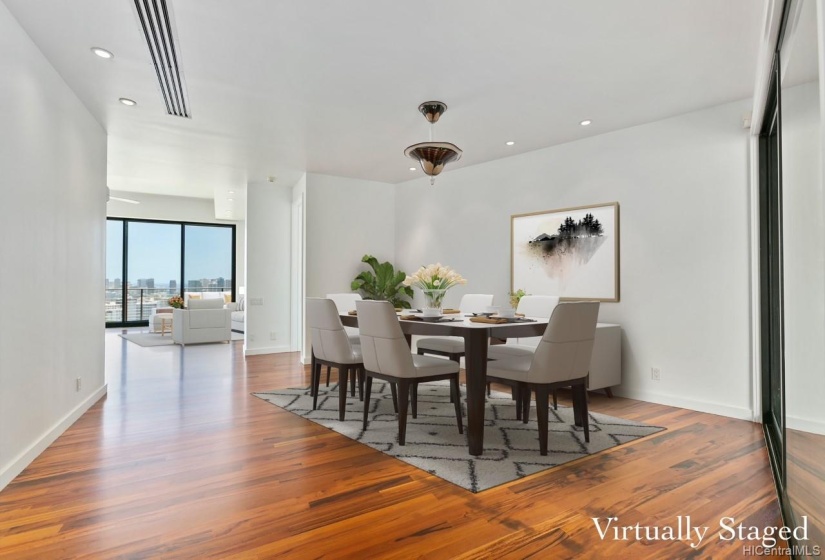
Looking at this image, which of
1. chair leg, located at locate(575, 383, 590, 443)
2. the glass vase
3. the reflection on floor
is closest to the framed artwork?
chair leg, located at locate(575, 383, 590, 443)

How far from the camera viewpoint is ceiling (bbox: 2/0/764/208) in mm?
2676

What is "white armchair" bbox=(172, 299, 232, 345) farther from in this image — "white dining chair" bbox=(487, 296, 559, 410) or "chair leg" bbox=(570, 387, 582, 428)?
"chair leg" bbox=(570, 387, 582, 428)

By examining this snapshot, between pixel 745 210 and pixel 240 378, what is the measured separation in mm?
4992

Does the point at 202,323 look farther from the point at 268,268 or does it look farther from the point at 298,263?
the point at 298,263

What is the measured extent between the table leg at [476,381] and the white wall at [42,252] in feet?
8.06

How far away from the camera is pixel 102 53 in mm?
3127

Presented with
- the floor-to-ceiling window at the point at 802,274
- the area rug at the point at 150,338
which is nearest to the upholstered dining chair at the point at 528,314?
the floor-to-ceiling window at the point at 802,274

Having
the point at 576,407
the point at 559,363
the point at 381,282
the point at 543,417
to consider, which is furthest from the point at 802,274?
the point at 381,282

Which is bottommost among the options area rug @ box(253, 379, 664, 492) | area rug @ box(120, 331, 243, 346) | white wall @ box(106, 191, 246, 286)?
area rug @ box(253, 379, 664, 492)

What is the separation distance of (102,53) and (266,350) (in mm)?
4850

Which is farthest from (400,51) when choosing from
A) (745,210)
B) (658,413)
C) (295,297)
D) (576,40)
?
(295,297)

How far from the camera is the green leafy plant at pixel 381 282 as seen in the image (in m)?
6.93

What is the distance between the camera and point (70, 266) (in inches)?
146

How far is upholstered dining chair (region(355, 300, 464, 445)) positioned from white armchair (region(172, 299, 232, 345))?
587 cm
